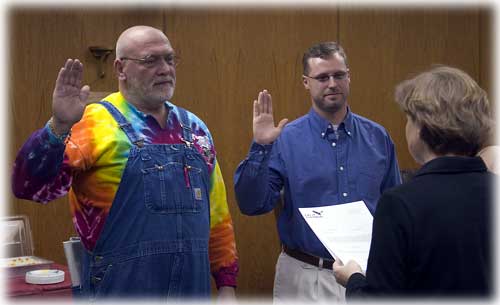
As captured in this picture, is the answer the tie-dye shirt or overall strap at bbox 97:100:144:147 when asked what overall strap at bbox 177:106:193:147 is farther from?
overall strap at bbox 97:100:144:147

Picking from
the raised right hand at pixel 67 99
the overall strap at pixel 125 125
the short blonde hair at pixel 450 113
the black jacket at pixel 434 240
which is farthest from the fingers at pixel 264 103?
the black jacket at pixel 434 240

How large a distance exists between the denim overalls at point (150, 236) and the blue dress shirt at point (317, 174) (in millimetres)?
395

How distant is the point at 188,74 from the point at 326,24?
1.03 m

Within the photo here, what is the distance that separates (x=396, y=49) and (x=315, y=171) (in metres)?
2.37

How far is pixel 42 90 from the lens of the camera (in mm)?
3906

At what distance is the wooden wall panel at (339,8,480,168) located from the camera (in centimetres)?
462

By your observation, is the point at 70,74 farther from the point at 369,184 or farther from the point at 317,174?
the point at 369,184

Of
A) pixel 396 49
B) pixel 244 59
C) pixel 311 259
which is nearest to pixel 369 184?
pixel 311 259

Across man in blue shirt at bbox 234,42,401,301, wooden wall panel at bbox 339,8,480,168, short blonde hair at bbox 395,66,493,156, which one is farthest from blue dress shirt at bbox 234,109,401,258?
wooden wall panel at bbox 339,8,480,168

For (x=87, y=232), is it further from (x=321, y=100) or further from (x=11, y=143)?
(x=11, y=143)

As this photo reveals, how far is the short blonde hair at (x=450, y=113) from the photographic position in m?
1.49

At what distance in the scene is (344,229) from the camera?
1.94m

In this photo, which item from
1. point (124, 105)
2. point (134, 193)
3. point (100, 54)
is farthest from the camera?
point (100, 54)

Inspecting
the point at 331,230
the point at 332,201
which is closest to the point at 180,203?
the point at 331,230
